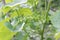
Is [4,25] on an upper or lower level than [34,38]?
upper

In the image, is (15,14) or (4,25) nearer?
(4,25)

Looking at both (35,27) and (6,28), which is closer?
(6,28)

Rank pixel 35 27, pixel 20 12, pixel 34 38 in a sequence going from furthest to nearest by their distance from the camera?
pixel 34 38
pixel 35 27
pixel 20 12

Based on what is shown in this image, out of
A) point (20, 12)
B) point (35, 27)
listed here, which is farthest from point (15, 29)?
point (35, 27)

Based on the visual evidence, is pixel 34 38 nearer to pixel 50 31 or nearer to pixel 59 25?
pixel 50 31

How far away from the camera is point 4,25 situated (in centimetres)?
46

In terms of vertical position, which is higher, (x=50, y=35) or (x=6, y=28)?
(x=6, y=28)

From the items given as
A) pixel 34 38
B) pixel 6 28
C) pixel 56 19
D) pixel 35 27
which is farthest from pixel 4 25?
pixel 34 38

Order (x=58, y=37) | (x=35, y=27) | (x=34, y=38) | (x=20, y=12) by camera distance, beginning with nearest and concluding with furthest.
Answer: (x=58, y=37) < (x=20, y=12) < (x=35, y=27) < (x=34, y=38)

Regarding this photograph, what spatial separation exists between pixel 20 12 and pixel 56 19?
21 centimetres

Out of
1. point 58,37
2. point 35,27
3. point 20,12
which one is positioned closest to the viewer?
point 58,37

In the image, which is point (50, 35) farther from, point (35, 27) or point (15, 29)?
point (15, 29)

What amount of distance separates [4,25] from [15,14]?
0.21 meters

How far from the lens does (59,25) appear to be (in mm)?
467
